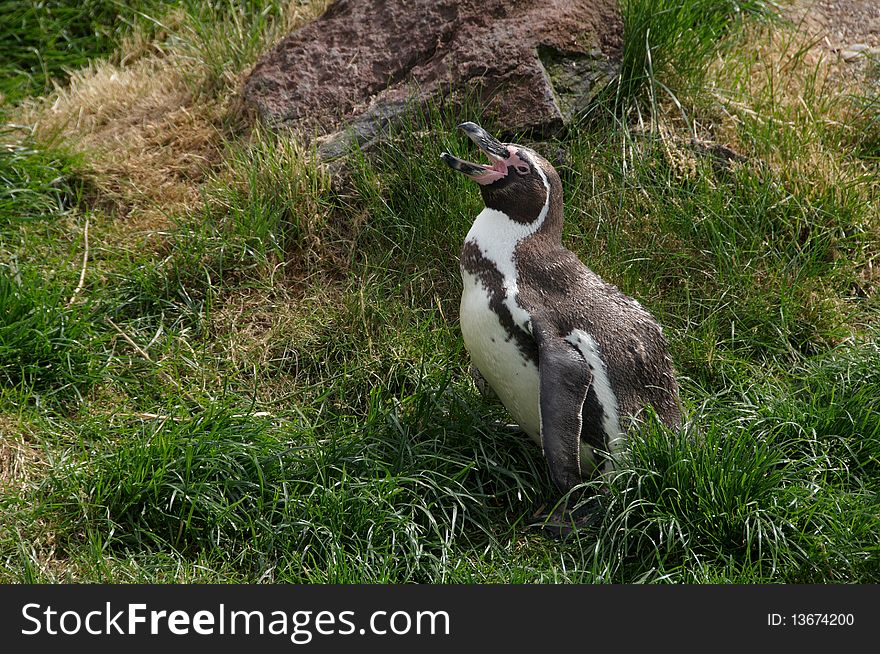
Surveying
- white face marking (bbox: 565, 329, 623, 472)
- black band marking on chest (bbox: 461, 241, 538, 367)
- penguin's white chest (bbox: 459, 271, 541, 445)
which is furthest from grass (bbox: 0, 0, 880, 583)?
black band marking on chest (bbox: 461, 241, 538, 367)

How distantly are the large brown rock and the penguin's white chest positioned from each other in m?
1.44

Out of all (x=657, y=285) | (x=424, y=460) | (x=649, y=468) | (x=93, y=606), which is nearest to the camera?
(x=93, y=606)

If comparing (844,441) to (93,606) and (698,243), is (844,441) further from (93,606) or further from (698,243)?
(93,606)

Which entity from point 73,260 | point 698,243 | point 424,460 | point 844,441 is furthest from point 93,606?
point 698,243

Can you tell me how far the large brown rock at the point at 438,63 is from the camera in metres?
5.48

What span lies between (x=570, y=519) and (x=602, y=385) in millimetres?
498

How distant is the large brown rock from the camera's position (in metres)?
5.48

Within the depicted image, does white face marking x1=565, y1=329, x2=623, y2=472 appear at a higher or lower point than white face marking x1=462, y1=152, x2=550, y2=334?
lower

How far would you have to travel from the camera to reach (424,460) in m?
4.33

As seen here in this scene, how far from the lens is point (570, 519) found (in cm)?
414

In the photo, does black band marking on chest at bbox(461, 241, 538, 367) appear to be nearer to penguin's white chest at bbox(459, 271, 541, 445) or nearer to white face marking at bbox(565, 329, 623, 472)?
penguin's white chest at bbox(459, 271, 541, 445)

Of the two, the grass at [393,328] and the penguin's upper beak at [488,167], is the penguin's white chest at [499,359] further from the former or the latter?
the penguin's upper beak at [488,167]

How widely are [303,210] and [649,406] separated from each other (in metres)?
2.06

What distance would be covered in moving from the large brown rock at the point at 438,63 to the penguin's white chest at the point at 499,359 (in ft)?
4.73
